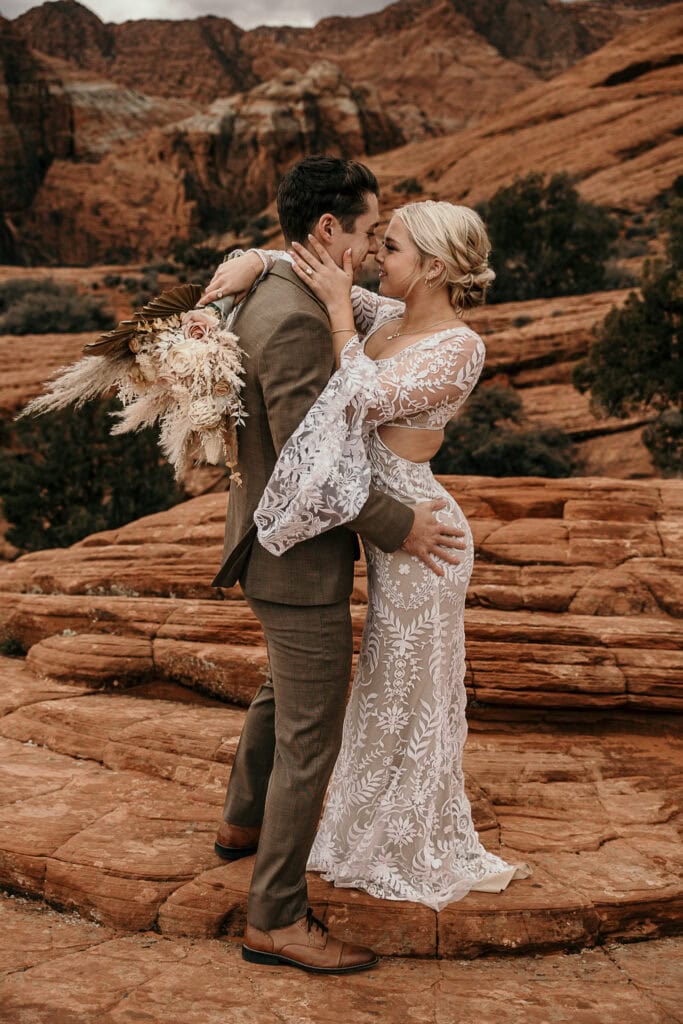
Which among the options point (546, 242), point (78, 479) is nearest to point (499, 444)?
point (78, 479)

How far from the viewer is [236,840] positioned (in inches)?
152

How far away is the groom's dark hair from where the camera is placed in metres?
3.08

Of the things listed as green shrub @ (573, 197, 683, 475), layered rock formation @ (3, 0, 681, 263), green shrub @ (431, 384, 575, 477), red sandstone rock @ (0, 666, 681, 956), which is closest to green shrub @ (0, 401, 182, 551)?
green shrub @ (431, 384, 575, 477)

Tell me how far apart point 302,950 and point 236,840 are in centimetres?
72

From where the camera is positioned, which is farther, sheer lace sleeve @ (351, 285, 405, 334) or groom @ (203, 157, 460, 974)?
sheer lace sleeve @ (351, 285, 405, 334)

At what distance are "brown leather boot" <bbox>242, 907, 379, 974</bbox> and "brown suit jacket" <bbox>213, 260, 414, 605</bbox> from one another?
1.15 meters

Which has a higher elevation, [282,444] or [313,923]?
[282,444]

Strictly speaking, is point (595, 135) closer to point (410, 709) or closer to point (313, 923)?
point (410, 709)

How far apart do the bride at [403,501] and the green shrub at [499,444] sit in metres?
13.2

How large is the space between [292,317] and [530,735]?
327 cm

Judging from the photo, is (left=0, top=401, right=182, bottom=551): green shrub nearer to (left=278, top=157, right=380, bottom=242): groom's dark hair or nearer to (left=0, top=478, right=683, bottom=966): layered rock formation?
(left=0, top=478, right=683, bottom=966): layered rock formation

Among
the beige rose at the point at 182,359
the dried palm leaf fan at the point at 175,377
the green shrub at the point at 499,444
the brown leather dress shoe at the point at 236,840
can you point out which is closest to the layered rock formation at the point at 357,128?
the green shrub at the point at 499,444

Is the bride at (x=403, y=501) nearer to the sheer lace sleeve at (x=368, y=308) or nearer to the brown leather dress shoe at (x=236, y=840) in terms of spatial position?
the sheer lace sleeve at (x=368, y=308)

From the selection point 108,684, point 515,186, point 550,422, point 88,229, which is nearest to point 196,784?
point 108,684
